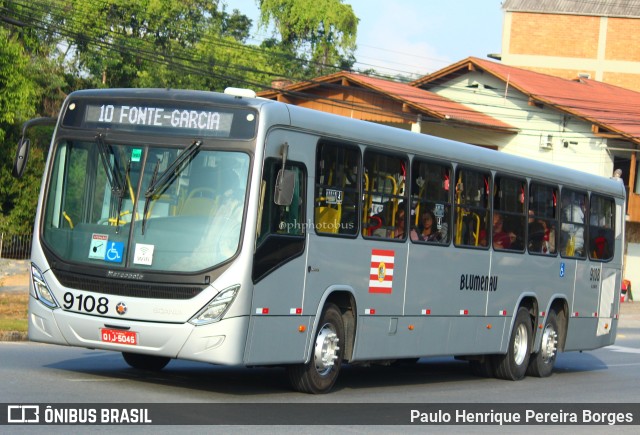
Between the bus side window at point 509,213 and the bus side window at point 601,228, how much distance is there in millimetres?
2625

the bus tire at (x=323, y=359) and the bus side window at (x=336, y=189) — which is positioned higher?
the bus side window at (x=336, y=189)

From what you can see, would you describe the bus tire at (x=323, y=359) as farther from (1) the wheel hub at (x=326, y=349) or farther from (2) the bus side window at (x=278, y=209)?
(2) the bus side window at (x=278, y=209)

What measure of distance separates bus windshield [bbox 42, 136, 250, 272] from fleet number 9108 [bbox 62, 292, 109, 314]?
0.34m

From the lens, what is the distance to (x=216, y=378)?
1310 cm

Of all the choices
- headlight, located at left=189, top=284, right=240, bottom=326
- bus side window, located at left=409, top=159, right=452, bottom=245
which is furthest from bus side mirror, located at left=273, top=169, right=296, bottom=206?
bus side window, located at left=409, top=159, right=452, bottom=245

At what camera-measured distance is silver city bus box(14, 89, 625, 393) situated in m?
10.8

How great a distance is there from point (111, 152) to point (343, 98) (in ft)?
116

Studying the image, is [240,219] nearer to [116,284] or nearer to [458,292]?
[116,284]

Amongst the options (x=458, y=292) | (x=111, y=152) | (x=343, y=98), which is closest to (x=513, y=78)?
(x=343, y=98)

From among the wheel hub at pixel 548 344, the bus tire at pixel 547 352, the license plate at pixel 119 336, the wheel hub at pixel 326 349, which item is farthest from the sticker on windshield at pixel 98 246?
the wheel hub at pixel 548 344

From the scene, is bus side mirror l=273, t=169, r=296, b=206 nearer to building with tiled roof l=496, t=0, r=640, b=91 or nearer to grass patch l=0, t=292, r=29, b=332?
grass patch l=0, t=292, r=29, b=332

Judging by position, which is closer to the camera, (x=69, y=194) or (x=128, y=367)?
(x=69, y=194)

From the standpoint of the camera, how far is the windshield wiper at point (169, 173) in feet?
36.2

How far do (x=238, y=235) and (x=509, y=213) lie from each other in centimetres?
627
